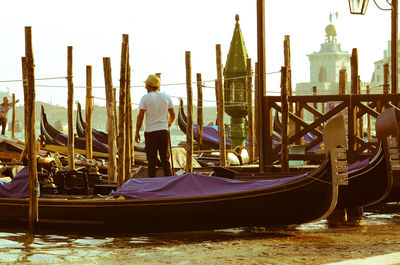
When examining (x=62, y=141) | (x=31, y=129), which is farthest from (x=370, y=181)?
(x=62, y=141)

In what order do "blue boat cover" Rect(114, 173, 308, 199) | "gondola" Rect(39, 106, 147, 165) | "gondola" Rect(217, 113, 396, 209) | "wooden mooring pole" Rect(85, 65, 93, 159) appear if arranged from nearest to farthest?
"blue boat cover" Rect(114, 173, 308, 199), "gondola" Rect(217, 113, 396, 209), "wooden mooring pole" Rect(85, 65, 93, 159), "gondola" Rect(39, 106, 147, 165)

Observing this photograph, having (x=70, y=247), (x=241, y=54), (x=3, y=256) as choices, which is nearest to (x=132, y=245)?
(x=70, y=247)

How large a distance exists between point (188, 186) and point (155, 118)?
104 cm

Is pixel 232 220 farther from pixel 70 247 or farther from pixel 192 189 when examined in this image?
pixel 70 247

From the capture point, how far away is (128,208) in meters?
7.50

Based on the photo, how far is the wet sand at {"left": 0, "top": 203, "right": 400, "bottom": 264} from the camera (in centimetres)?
598

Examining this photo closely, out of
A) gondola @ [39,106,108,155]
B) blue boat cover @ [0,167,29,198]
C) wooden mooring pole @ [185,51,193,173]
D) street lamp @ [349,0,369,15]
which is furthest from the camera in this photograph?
gondola @ [39,106,108,155]

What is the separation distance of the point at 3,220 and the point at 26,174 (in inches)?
25.0

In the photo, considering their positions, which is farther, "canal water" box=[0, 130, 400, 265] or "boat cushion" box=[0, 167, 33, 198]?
"boat cushion" box=[0, 167, 33, 198]

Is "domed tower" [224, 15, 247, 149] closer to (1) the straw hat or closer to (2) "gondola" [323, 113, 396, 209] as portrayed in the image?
(1) the straw hat

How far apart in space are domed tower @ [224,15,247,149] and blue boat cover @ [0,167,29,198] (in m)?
9.36

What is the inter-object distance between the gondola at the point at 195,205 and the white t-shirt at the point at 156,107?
2.45ft

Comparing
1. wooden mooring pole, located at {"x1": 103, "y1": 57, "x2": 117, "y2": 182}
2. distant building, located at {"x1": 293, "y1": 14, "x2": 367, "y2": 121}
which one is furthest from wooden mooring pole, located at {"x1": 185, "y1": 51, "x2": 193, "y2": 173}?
distant building, located at {"x1": 293, "y1": 14, "x2": 367, "y2": 121}

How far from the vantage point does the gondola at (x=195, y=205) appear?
276 inches
